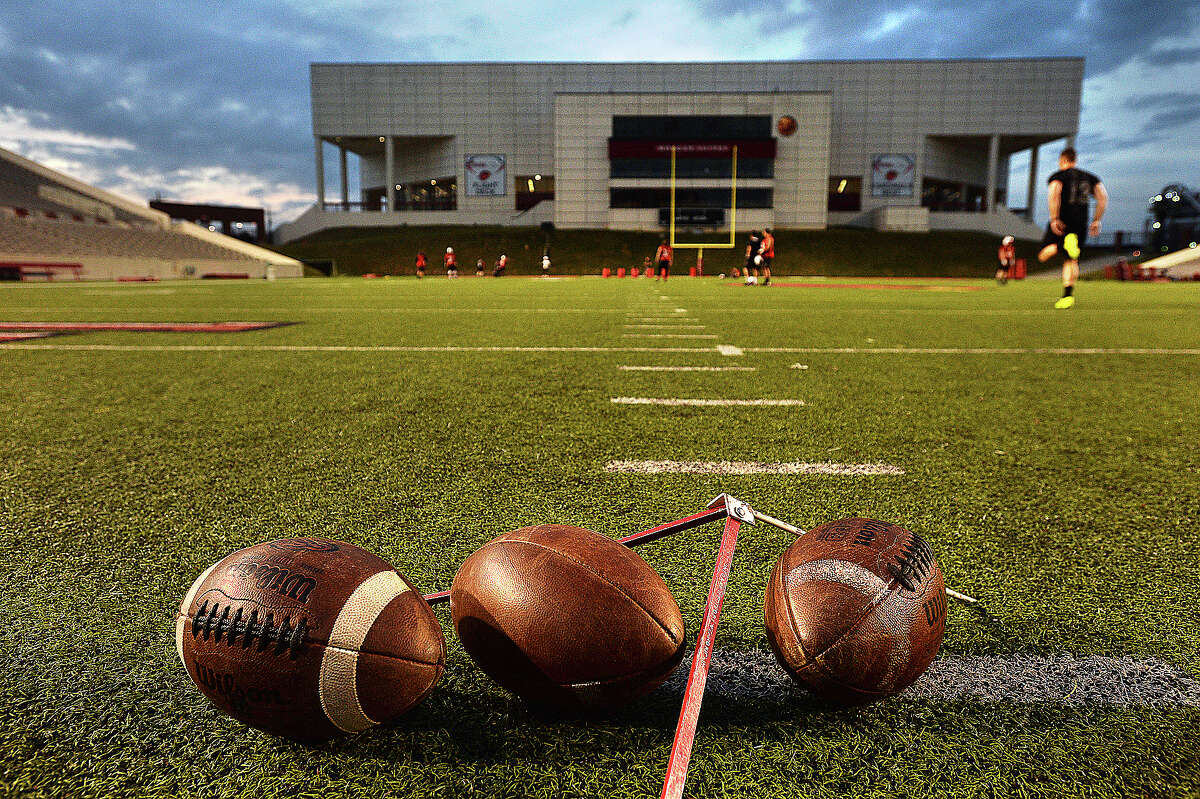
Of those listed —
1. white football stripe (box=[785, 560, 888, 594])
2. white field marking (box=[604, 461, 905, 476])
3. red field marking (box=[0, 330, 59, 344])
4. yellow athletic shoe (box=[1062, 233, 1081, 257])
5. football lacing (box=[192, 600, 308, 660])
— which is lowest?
white field marking (box=[604, 461, 905, 476])

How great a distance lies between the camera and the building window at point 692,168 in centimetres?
5041

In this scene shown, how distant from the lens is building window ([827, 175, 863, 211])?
58.1 meters

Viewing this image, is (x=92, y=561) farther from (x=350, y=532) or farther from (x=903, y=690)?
(x=903, y=690)

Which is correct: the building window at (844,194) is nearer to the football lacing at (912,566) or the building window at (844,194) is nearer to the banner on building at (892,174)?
the banner on building at (892,174)

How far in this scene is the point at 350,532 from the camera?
2264mm

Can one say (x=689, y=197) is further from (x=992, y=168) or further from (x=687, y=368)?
(x=687, y=368)

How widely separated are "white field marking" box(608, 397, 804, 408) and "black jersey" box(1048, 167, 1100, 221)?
10.3 meters

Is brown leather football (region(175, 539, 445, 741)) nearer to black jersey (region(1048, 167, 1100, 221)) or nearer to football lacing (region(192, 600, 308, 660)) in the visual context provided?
football lacing (region(192, 600, 308, 660))

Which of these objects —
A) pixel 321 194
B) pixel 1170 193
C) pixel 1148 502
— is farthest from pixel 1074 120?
pixel 1148 502

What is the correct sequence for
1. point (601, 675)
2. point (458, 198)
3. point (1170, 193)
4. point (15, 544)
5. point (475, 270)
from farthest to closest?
point (458, 198)
point (1170, 193)
point (475, 270)
point (15, 544)
point (601, 675)

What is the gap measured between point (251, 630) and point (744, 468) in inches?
83.3

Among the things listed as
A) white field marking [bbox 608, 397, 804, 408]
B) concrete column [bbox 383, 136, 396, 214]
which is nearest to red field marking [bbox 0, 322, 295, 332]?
white field marking [bbox 608, 397, 804, 408]

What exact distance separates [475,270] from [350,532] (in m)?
42.1

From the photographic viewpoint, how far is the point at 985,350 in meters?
6.82
